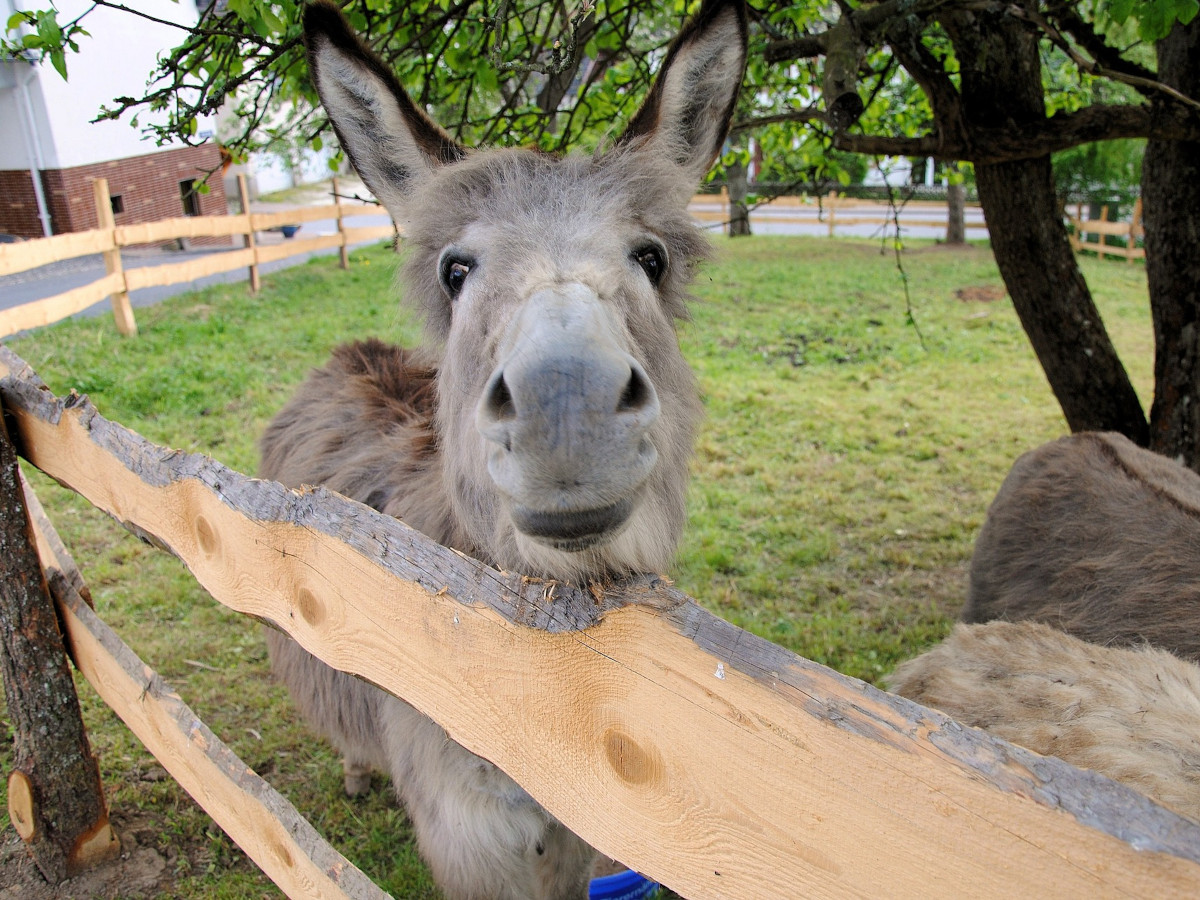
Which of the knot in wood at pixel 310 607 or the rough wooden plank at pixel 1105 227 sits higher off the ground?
the rough wooden plank at pixel 1105 227

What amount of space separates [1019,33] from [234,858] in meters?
5.12

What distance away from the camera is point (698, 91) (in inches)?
96.6

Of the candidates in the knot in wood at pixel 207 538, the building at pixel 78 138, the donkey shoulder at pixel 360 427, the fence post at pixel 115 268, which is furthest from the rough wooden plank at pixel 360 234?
the knot in wood at pixel 207 538

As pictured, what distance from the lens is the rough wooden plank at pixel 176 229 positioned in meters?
10.2

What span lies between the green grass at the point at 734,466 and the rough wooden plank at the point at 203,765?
2.60 feet

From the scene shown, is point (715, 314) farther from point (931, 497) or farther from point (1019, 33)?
point (1019, 33)

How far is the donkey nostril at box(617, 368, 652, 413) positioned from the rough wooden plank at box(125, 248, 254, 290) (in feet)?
34.0

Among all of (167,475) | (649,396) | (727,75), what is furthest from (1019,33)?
(167,475)

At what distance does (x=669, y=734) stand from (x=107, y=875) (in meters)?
2.90

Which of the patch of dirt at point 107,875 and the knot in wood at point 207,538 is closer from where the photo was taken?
the knot in wood at point 207,538

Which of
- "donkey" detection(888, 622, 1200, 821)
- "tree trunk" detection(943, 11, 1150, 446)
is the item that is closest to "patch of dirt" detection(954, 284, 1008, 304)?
"tree trunk" detection(943, 11, 1150, 446)

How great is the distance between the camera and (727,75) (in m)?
2.41

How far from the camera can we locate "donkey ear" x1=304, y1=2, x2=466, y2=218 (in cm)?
219

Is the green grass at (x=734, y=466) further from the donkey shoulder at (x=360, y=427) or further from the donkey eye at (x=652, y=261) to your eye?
the donkey eye at (x=652, y=261)
